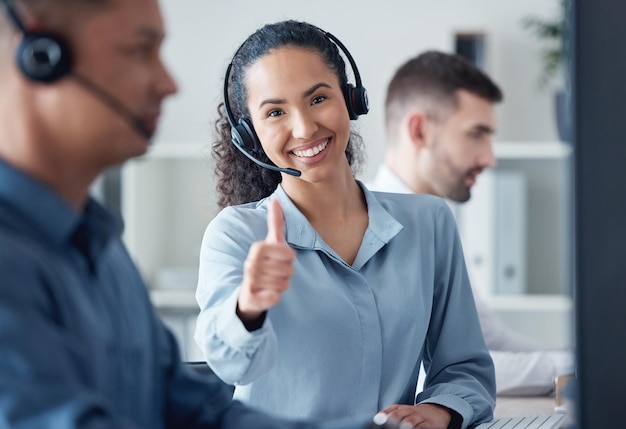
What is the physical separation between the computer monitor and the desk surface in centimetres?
79

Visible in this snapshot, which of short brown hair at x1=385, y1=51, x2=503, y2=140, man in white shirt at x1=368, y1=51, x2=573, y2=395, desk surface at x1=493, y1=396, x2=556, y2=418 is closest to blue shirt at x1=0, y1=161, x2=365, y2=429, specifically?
desk surface at x1=493, y1=396, x2=556, y2=418

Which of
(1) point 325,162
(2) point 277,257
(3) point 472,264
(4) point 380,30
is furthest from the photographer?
(4) point 380,30

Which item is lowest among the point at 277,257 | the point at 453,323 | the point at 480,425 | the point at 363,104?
the point at 480,425

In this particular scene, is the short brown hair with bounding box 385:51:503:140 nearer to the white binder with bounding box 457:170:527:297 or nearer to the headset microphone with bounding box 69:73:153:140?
the white binder with bounding box 457:170:527:297

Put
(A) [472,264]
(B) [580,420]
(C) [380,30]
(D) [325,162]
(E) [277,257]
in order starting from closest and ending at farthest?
(B) [580,420], (E) [277,257], (D) [325,162], (A) [472,264], (C) [380,30]

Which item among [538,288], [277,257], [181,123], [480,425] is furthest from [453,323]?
[181,123]

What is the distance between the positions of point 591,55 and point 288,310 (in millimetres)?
657

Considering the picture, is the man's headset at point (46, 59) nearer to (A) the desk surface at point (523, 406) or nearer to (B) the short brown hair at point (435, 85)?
(A) the desk surface at point (523, 406)

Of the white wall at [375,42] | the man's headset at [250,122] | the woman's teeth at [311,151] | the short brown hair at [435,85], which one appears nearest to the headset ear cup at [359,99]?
the man's headset at [250,122]

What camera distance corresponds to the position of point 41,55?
76 centimetres

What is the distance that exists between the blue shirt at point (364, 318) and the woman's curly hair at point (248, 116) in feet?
0.44

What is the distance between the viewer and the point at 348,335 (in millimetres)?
1369

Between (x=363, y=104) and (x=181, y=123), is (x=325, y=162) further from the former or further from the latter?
(x=181, y=123)

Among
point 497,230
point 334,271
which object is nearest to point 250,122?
point 334,271
